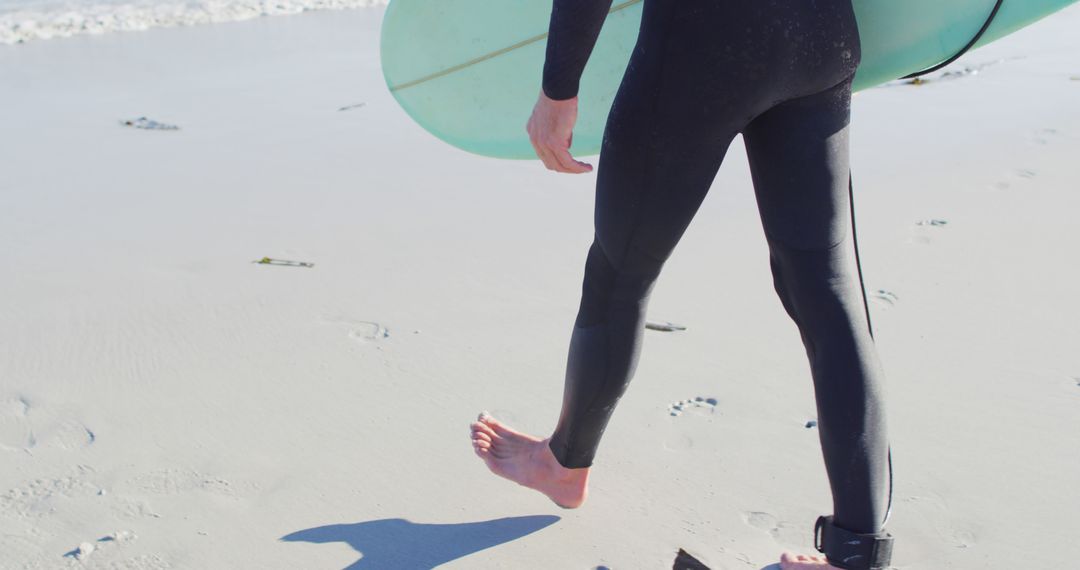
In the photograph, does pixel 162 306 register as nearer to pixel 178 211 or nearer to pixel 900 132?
pixel 178 211

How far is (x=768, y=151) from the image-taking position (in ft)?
5.03

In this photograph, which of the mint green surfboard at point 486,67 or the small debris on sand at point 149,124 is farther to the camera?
the small debris on sand at point 149,124

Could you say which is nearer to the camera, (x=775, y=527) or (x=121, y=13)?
(x=775, y=527)

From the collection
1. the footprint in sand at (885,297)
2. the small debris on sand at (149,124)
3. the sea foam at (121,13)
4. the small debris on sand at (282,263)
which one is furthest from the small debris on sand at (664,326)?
the sea foam at (121,13)

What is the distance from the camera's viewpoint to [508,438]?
1.97 meters

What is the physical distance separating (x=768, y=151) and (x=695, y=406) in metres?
0.85

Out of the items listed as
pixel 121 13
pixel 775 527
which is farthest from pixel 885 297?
pixel 121 13

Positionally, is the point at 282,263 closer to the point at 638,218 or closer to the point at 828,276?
the point at 638,218

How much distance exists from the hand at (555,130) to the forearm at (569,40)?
0.02 metres

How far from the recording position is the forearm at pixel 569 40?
55.9 inches

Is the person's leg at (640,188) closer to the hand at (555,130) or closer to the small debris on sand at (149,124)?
the hand at (555,130)

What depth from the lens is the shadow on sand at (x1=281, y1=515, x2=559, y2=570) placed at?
5.95 ft

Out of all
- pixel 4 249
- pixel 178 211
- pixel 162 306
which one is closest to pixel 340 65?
pixel 178 211

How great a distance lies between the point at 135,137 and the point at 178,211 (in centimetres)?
92
